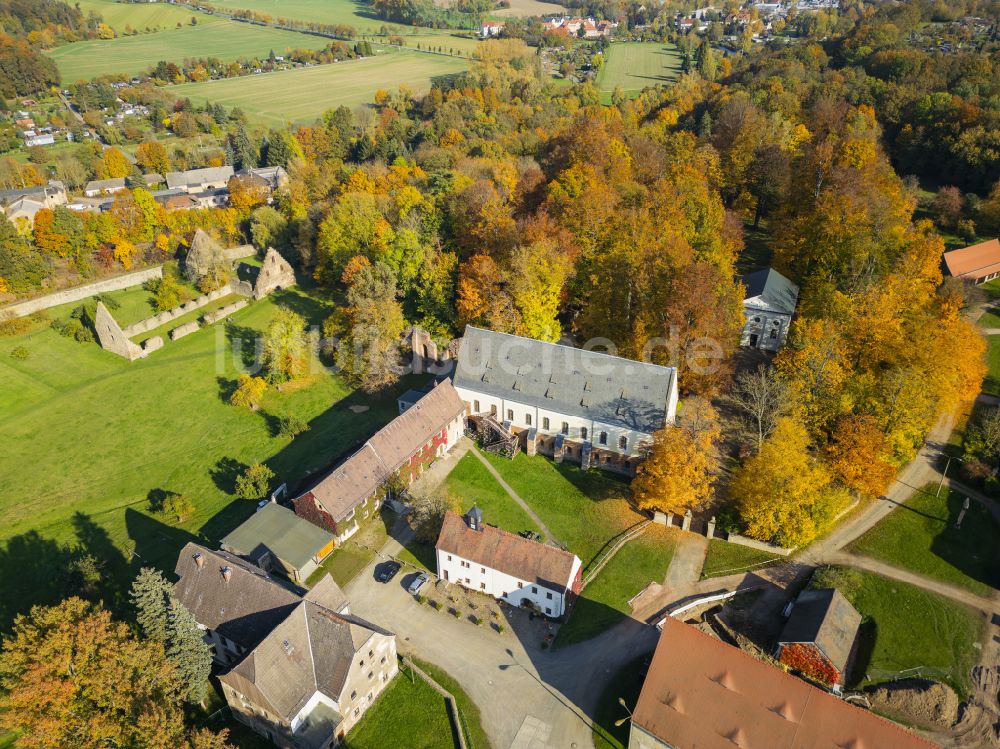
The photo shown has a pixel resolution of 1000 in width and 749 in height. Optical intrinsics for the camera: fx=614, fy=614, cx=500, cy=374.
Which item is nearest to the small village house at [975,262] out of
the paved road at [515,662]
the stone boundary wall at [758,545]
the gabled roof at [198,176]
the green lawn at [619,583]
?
the stone boundary wall at [758,545]

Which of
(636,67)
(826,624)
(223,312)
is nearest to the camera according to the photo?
(826,624)

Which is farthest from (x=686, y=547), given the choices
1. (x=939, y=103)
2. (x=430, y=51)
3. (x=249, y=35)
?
(x=249, y=35)

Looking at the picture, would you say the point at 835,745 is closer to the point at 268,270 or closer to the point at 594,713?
the point at 594,713

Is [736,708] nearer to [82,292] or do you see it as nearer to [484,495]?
[484,495]

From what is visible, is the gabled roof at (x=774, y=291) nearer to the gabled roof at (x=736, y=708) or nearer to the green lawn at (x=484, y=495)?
the green lawn at (x=484, y=495)

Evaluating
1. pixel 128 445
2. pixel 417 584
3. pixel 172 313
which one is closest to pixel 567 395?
pixel 417 584

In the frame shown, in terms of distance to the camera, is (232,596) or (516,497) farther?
(516,497)
